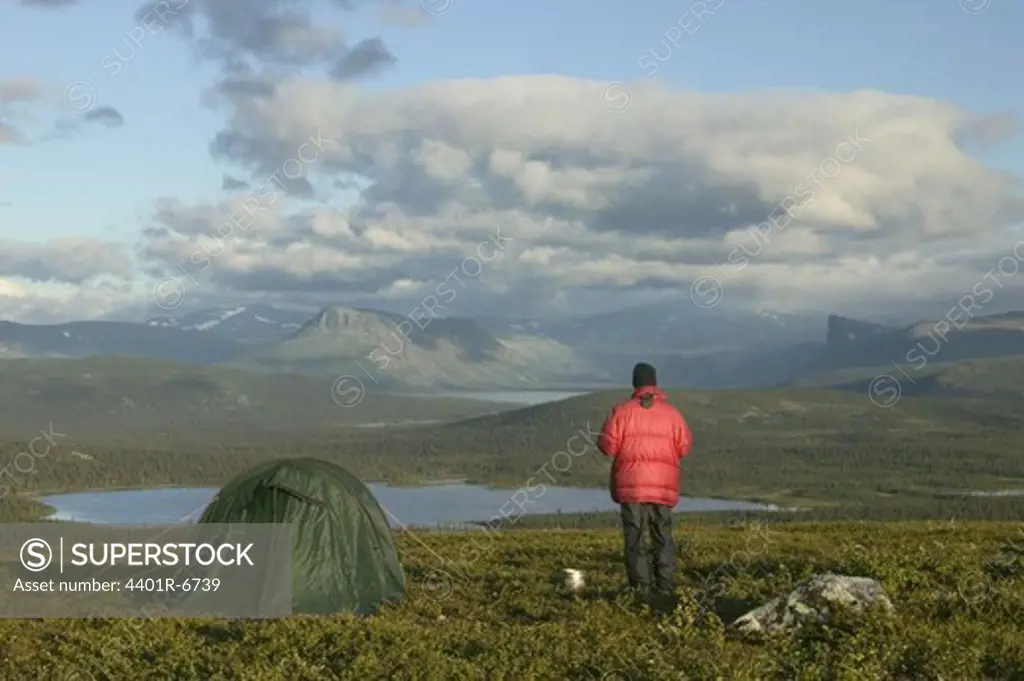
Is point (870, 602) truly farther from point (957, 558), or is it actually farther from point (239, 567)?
point (239, 567)

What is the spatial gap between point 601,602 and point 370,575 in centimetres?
602

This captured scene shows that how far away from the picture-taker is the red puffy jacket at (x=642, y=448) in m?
20.4

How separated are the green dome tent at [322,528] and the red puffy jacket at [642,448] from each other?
19.7 feet

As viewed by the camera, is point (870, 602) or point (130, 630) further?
point (130, 630)

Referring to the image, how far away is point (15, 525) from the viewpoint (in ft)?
92.3

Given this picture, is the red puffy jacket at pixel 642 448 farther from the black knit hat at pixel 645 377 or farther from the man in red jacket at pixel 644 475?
the black knit hat at pixel 645 377

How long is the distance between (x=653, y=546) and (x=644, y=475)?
4.82ft

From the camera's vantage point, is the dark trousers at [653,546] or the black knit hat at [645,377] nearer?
the dark trousers at [653,546]

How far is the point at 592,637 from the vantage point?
54.9ft

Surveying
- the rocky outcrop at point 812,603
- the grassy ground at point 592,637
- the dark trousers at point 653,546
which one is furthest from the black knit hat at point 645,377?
the rocky outcrop at point 812,603

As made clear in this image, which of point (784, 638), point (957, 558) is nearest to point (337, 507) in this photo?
point (784, 638)

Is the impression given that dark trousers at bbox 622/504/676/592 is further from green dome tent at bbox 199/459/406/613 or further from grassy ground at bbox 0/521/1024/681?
green dome tent at bbox 199/459/406/613

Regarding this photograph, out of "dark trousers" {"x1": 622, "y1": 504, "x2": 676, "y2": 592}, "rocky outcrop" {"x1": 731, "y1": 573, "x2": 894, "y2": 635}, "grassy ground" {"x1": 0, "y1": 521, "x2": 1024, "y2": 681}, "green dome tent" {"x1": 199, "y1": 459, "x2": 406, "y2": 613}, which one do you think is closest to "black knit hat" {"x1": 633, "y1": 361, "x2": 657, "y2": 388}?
"dark trousers" {"x1": 622, "y1": 504, "x2": 676, "y2": 592}

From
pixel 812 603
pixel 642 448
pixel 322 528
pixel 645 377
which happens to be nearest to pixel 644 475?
pixel 642 448
